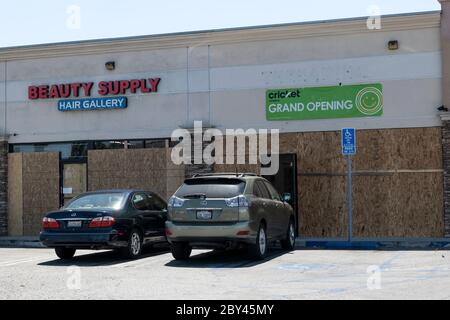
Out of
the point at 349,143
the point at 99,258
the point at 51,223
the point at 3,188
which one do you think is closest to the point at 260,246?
the point at 99,258

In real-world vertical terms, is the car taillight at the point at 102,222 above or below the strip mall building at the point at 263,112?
below

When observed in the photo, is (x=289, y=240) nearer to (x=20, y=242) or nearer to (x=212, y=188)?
(x=212, y=188)

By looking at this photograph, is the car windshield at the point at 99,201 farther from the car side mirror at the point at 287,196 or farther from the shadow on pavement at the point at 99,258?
the car side mirror at the point at 287,196

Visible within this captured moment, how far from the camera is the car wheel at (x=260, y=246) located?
42.8 feet

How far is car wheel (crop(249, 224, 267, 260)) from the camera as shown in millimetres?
13055

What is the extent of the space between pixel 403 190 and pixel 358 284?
338 inches

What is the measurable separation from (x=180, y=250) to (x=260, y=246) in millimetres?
1629

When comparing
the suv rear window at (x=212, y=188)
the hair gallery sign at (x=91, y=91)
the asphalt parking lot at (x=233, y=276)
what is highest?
the hair gallery sign at (x=91, y=91)

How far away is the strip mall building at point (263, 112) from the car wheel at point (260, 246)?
17.9ft

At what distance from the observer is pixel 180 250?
13500 mm

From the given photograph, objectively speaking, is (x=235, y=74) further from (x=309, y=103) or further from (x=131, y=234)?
(x=131, y=234)

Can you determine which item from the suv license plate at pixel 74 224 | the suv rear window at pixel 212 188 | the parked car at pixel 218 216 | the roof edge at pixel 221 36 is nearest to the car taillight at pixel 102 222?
the suv license plate at pixel 74 224
